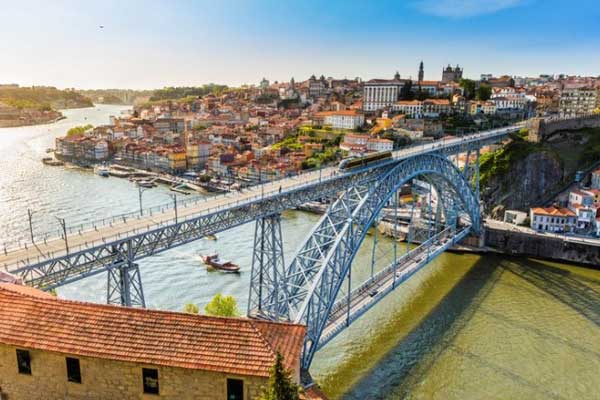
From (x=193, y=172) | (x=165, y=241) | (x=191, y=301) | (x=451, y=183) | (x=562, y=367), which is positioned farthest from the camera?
(x=193, y=172)

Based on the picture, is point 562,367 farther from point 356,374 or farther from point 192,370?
point 192,370

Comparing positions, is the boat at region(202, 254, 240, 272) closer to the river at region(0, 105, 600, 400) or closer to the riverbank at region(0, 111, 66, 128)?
the river at region(0, 105, 600, 400)

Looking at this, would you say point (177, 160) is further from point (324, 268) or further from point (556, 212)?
point (324, 268)

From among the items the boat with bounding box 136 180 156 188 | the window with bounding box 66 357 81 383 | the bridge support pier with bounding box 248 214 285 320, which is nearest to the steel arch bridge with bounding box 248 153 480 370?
the bridge support pier with bounding box 248 214 285 320

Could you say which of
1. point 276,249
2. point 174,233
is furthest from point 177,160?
point 174,233

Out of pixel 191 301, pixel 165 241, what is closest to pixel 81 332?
pixel 165 241

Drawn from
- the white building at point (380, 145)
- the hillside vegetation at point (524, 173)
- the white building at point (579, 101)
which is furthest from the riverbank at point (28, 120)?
the white building at point (579, 101)
